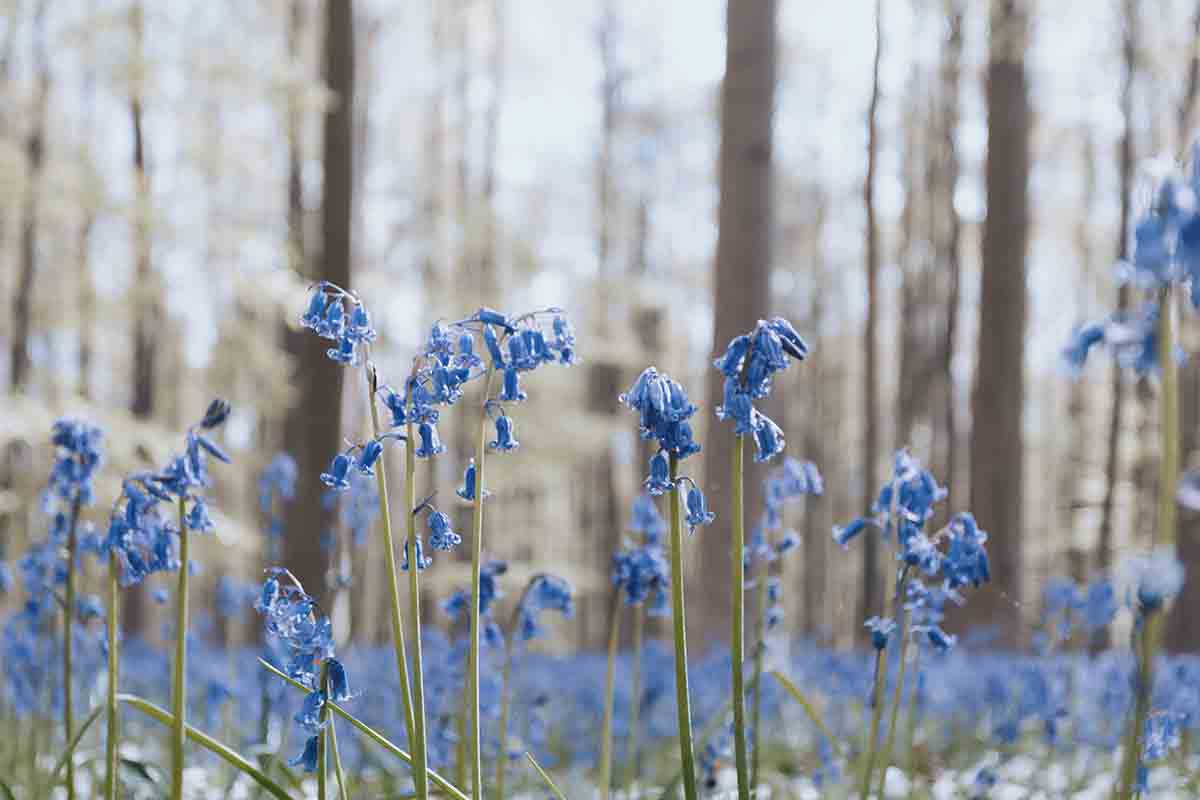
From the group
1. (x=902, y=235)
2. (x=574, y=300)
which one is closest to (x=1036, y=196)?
(x=902, y=235)

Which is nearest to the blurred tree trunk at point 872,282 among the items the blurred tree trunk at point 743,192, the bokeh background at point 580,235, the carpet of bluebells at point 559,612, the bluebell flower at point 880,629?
the bokeh background at point 580,235

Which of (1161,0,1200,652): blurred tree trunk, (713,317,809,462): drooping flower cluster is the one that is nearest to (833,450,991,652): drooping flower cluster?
(713,317,809,462): drooping flower cluster

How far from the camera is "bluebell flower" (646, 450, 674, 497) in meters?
2.18

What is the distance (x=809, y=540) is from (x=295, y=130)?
14.2 meters

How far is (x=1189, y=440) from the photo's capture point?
12.7 meters

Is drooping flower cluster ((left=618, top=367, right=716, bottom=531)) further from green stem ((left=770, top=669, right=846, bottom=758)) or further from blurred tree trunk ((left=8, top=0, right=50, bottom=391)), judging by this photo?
blurred tree trunk ((left=8, top=0, right=50, bottom=391))

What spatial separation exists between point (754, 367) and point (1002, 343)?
27.2ft

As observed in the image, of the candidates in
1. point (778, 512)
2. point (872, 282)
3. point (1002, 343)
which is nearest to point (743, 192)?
point (778, 512)

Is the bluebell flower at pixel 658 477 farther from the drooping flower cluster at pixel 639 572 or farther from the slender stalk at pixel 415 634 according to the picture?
the drooping flower cluster at pixel 639 572

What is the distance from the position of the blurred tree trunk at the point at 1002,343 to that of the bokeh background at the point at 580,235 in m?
0.03

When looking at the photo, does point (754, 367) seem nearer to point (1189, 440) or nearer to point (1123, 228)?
point (1189, 440)

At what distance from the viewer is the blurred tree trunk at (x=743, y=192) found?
676 centimetres

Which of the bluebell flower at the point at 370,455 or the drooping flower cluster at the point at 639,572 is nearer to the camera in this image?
the bluebell flower at the point at 370,455

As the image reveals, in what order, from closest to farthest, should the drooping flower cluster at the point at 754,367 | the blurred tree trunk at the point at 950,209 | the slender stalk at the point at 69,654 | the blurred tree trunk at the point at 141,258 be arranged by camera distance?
the drooping flower cluster at the point at 754,367
the slender stalk at the point at 69,654
the blurred tree trunk at the point at 141,258
the blurred tree trunk at the point at 950,209
